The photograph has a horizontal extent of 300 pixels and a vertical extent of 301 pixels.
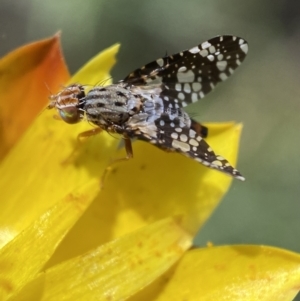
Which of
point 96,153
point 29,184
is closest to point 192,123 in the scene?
point 96,153

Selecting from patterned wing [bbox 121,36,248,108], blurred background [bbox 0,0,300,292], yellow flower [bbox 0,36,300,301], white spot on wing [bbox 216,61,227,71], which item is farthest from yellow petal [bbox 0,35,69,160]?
blurred background [bbox 0,0,300,292]

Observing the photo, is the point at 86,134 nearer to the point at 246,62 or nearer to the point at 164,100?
the point at 164,100

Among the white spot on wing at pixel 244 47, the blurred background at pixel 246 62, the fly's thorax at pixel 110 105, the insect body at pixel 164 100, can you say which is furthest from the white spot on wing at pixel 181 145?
the blurred background at pixel 246 62

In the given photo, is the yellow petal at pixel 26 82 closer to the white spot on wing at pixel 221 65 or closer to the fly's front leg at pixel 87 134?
the fly's front leg at pixel 87 134

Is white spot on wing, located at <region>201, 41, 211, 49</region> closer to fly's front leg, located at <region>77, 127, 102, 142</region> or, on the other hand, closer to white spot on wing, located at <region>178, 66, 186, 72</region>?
white spot on wing, located at <region>178, 66, 186, 72</region>

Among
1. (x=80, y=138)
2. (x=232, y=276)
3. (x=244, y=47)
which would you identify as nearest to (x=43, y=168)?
(x=80, y=138)
